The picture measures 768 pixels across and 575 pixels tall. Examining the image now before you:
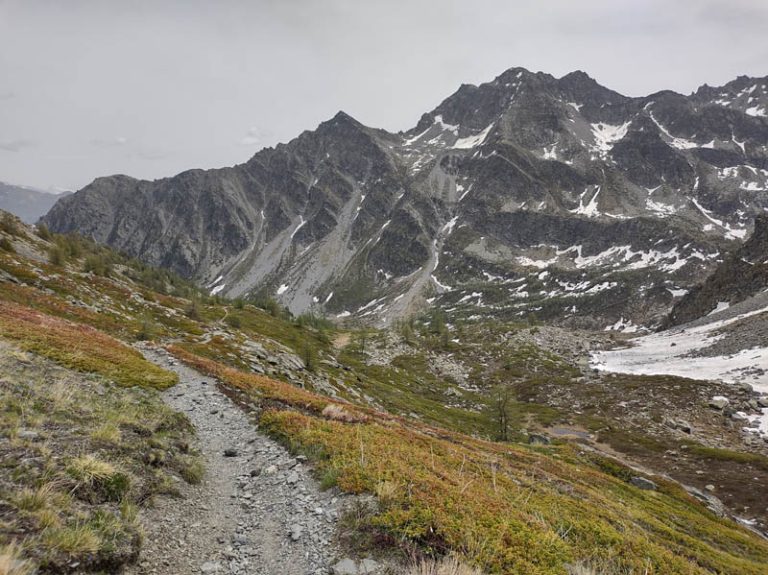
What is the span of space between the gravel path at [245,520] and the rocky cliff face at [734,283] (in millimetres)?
184798

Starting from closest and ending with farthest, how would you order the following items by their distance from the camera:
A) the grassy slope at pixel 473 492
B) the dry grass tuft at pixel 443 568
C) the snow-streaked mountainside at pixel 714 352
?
1. the dry grass tuft at pixel 443 568
2. the grassy slope at pixel 473 492
3. the snow-streaked mountainside at pixel 714 352

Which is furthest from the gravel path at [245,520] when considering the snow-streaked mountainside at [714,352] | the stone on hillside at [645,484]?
the snow-streaked mountainside at [714,352]

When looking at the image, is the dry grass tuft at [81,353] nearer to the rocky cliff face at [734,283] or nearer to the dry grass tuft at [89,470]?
the dry grass tuft at [89,470]

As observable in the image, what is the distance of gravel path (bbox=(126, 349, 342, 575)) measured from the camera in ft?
26.2

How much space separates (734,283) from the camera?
15212 centimetres

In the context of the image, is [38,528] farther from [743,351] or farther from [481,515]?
[743,351]

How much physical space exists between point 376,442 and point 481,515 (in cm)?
610

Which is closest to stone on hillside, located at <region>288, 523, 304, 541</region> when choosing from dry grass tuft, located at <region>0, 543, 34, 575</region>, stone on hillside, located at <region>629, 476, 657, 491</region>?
dry grass tuft, located at <region>0, 543, 34, 575</region>

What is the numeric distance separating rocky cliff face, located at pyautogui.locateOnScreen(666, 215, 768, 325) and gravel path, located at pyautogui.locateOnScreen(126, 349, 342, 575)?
184798 mm

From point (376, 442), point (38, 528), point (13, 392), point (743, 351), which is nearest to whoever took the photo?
point (38, 528)

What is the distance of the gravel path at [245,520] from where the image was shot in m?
7.98

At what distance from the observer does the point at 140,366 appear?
22.4 meters

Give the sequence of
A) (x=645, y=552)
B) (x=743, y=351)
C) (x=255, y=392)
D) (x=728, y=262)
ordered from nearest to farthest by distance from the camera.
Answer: (x=645, y=552) → (x=255, y=392) → (x=743, y=351) → (x=728, y=262)

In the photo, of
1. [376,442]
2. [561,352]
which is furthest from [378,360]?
[376,442]
